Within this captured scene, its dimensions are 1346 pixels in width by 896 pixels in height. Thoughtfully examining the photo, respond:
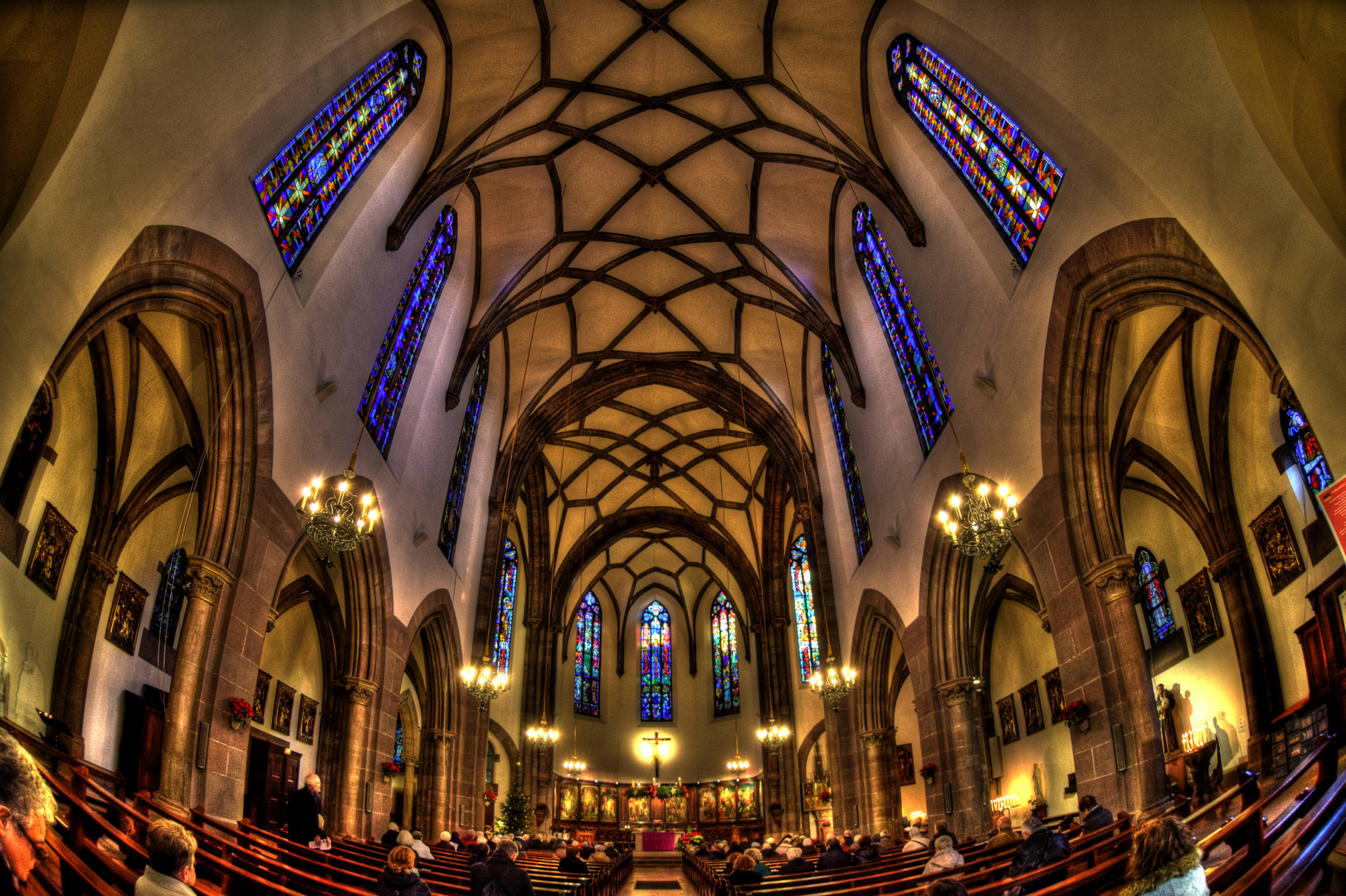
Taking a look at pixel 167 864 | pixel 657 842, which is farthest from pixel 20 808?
pixel 657 842

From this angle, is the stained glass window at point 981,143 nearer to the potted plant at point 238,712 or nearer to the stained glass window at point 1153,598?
the stained glass window at point 1153,598

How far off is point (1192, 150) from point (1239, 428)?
22.1 feet

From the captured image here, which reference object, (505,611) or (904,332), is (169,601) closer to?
(505,611)

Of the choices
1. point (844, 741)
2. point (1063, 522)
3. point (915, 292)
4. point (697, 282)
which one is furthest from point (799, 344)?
point (1063, 522)

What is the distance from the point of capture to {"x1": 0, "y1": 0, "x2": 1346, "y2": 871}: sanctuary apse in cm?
685

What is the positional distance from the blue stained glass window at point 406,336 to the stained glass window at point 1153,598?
14.2 meters

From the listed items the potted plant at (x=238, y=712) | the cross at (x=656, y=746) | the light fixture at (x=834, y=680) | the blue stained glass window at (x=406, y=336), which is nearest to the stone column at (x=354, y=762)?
the blue stained glass window at (x=406, y=336)

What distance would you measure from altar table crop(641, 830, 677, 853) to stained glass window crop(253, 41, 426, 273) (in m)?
25.1

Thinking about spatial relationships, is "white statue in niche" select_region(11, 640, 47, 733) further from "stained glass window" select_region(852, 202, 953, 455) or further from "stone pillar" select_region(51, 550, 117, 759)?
"stained glass window" select_region(852, 202, 953, 455)

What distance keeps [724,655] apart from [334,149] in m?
27.4

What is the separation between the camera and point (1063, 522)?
33.8 ft

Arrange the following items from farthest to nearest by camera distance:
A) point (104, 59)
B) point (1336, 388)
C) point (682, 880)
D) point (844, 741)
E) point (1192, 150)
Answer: point (844, 741), point (682, 880), point (1192, 150), point (104, 59), point (1336, 388)

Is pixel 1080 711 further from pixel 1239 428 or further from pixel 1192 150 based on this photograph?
pixel 1192 150

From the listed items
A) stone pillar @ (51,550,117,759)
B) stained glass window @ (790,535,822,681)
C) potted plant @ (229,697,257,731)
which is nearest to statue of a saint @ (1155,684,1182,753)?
stained glass window @ (790,535,822,681)
